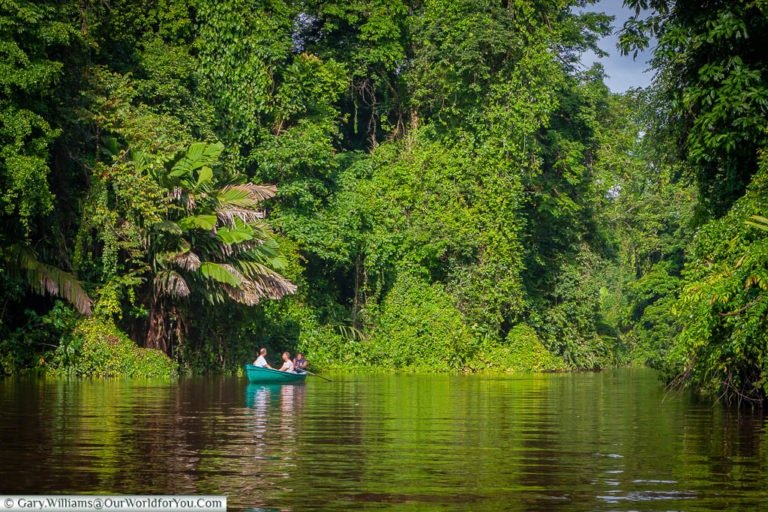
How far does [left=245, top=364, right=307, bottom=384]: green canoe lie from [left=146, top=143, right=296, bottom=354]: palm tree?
169 inches

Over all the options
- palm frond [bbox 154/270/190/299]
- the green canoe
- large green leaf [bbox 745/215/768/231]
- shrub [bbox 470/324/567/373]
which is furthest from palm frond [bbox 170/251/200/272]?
large green leaf [bbox 745/215/768/231]

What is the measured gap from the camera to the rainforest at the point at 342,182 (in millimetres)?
29312

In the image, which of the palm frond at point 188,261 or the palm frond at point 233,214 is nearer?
the palm frond at point 188,261

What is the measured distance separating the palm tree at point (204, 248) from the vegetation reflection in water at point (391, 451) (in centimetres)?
1056

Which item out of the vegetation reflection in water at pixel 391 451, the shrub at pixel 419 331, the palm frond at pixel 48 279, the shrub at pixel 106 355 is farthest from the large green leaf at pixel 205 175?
the shrub at pixel 419 331

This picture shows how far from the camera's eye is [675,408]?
20.6 metres

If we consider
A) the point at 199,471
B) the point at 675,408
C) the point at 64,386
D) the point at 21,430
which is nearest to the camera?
the point at 199,471

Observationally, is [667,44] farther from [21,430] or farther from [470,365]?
[470,365]

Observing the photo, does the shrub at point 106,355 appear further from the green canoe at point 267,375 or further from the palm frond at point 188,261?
the green canoe at point 267,375

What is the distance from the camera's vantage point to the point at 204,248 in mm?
34656

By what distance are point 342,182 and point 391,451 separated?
33.9m

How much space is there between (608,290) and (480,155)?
34.8m

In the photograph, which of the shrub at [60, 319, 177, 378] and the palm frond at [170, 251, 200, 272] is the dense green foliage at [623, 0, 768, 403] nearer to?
the palm frond at [170, 251, 200, 272]

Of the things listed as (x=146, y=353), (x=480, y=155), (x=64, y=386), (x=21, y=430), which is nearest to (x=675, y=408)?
(x=21, y=430)
